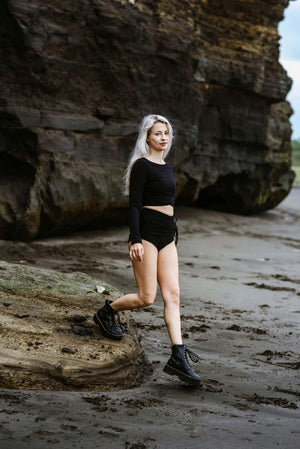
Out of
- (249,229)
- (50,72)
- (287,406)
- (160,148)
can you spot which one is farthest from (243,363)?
(249,229)

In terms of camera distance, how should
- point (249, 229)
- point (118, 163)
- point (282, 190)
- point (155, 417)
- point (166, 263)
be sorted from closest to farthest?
point (155, 417) < point (166, 263) < point (118, 163) < point (249, 229) < point (282, 190)

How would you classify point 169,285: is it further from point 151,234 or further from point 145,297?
point 151,234

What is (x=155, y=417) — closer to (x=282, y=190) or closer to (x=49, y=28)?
(x=49, y=28)

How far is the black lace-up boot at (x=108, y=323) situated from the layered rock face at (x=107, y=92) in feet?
16.5

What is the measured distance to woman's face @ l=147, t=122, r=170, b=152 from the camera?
13.2 ft

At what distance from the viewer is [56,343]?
3.69m

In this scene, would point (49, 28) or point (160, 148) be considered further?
point (49, 28)

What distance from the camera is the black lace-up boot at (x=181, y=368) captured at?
365 cm

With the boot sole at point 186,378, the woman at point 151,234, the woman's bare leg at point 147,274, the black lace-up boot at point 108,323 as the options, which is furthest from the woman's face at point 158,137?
the boot sole at point 186,378

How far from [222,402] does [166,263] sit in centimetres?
101

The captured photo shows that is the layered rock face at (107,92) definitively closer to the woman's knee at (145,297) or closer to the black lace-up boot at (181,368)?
the woman's knee at (145,297)

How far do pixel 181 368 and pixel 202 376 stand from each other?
1.09 ft

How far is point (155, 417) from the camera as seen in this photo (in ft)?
10.2

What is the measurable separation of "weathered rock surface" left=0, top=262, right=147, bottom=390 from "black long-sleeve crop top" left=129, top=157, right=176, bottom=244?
2.50 ft
